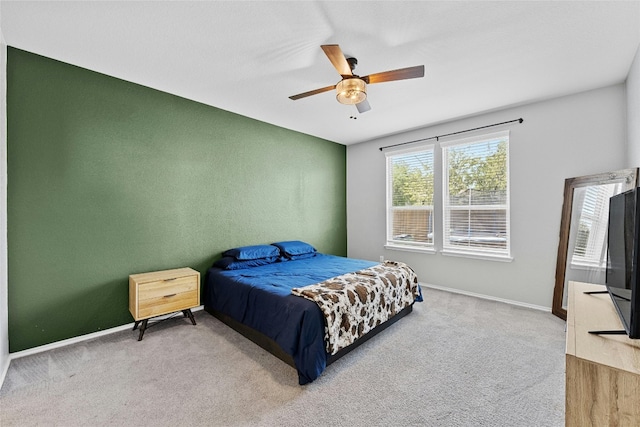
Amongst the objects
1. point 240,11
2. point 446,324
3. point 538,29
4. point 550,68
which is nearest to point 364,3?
point 240,11

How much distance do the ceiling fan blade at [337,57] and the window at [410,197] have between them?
2.69 meters

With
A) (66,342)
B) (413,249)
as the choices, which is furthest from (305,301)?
(413,249)

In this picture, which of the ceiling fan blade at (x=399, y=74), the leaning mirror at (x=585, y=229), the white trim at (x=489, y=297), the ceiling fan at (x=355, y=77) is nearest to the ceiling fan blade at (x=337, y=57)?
the ceiling fan at (x=355, y=77)

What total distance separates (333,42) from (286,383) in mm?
2719

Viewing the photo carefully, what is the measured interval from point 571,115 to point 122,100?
201 inches

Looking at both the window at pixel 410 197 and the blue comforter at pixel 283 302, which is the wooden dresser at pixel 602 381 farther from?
the window at pixel 410 197

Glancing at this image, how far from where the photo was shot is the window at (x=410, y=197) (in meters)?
4.47

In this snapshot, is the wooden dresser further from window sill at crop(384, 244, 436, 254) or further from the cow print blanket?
window sill at crop(384, 244, 436, 254)

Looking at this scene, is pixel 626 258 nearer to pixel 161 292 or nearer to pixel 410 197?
pixel 410 197

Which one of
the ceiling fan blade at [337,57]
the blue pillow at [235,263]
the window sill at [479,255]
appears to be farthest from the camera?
the window sill at [479,255]

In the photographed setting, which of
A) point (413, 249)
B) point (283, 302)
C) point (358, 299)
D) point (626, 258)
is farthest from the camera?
point (413, 249)

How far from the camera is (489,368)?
2.16 metres

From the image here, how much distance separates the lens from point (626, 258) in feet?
4.66

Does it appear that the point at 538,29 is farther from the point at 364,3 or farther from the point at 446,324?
the point at 446,324
